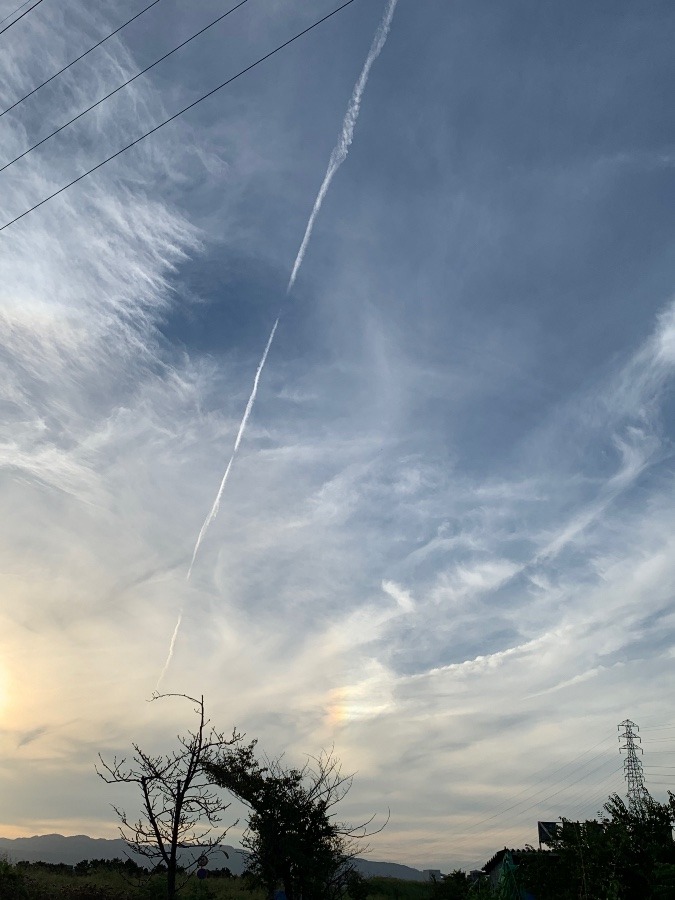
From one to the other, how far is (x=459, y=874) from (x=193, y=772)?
40.6 meters

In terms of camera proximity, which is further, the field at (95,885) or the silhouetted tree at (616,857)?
the field at (95,885)

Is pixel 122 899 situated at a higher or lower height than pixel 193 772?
lower

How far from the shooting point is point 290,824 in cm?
3878

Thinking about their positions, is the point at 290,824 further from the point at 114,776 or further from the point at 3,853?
the point at 114,776

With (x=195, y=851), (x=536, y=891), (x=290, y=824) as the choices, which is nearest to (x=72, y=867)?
(x=290, y=824)

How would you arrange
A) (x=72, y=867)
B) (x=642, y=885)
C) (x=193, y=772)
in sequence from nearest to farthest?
(x=193, y=772), (x=642, y=885), (x=72, y=867)

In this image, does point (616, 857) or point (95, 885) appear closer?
point (616, 857)

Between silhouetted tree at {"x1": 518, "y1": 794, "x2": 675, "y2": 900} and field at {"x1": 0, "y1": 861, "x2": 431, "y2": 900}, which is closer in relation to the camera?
silhouetted tree at {"x1": 518, "y1": 794, "x2": 675, "y2": 900}

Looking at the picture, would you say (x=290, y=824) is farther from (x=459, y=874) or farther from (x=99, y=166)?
(x=99, y=166)

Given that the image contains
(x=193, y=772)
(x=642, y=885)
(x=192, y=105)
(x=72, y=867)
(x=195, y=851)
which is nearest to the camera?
(x=192, y=105)

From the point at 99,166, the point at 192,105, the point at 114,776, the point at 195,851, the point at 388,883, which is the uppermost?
the point at 192,105

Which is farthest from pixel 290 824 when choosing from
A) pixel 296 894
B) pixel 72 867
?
pixel 72 867

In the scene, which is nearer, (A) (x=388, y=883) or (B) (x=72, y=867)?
(B) (x=72, y=867)

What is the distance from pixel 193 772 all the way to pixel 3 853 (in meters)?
30.6
